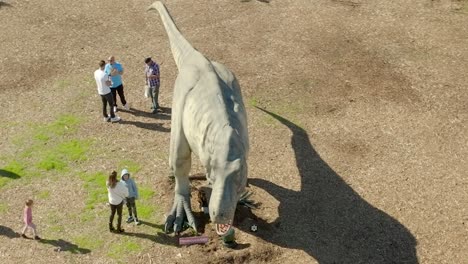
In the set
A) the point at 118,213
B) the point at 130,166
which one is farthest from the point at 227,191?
the point at 130,166

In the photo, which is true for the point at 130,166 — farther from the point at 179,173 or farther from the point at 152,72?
the point at 152,72

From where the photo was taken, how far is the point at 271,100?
1415 centimetres

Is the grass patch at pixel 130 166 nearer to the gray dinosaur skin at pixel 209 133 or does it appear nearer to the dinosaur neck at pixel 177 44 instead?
the gray dinosaur skin at pixel 209 133

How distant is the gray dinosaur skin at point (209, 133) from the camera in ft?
25.9

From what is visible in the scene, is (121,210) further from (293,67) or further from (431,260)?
(293,67)

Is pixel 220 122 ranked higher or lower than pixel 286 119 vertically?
higher

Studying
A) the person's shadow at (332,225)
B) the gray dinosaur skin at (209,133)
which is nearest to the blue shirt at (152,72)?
the gray dinosaur skin at (209,133)

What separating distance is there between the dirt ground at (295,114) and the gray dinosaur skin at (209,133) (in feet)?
3.99

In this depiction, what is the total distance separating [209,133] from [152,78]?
520cm

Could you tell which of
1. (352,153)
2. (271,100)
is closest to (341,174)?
(352,153)

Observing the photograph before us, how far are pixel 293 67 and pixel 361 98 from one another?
84.6 inches

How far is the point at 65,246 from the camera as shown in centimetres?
1016

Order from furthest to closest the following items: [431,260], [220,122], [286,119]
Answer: [286,119] < [431,260] < [220,122]

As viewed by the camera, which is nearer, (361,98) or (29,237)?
(29,237)
